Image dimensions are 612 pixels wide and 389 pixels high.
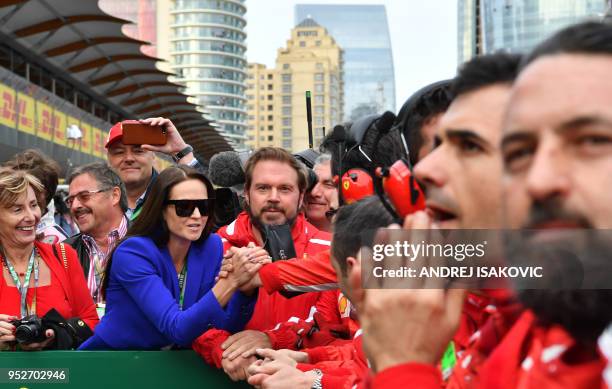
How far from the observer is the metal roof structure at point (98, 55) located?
21.4 meters

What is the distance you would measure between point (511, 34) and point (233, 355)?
83487 mm

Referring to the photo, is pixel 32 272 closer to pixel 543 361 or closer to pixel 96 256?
pixel 96 256

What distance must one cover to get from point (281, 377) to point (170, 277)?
0.73 m

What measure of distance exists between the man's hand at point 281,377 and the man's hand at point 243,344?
234mm

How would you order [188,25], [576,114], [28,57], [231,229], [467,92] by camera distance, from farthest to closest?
[188,25]
[28,57]
[231,229]
[467,92]
[576,114]

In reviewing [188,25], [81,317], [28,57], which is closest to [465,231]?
[81,317]

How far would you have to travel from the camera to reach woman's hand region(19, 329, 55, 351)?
338 cm

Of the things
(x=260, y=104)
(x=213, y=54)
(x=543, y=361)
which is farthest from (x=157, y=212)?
(x=260, y=104)

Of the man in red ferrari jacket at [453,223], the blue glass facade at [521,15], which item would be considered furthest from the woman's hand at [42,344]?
the blue glass facade at [521,15]

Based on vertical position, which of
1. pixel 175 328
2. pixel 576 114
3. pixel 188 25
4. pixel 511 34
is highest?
pixel 188 25

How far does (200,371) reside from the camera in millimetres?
3266

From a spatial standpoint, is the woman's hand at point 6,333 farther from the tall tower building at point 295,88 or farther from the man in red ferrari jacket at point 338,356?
the tall tower building at point 295,88

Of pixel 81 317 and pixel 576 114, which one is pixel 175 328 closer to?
pixel 81 317

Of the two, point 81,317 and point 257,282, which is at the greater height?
point 257,282
